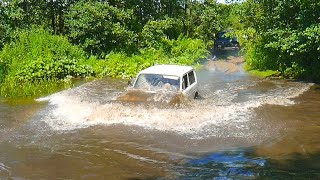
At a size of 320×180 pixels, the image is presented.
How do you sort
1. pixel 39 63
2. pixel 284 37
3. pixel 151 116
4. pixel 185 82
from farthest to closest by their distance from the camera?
Result: 1. pixel 39 63
2. pixel 284 37
3. pixel 185 82
4. pixel 151 116

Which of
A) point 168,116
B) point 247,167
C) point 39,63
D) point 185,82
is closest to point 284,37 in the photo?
point 185,82

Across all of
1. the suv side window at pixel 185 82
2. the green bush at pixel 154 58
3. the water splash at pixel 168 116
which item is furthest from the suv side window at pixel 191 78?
the green bush at pixel 154 58

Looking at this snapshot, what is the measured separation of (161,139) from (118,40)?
15665 mm

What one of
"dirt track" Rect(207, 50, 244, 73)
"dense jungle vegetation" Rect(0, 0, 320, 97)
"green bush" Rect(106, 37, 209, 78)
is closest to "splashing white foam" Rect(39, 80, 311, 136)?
"dense jungle vegetation" Rect(0, 0, 320, 97)

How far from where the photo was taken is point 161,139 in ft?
29.5

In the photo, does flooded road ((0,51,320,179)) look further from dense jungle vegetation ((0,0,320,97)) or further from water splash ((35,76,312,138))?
dense jungle vegetation ((0,0,320,97))

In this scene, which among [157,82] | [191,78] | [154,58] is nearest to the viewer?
[157,82]

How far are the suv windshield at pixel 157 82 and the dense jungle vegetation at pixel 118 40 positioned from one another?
5061 mm

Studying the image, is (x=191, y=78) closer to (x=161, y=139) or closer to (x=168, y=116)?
(x=168, y=116)

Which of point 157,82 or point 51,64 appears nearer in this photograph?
point 157,82

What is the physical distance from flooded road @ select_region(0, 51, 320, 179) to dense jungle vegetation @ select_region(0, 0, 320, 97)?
416 centimetres

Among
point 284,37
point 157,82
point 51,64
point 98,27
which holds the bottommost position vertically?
point 51,64

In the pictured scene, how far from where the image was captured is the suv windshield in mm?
11633

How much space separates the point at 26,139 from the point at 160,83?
14.2 feet
